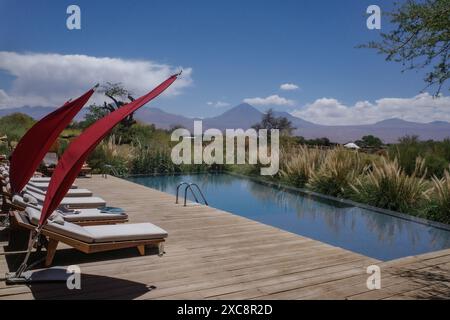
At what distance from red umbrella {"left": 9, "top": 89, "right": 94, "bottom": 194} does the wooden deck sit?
101 centimetres

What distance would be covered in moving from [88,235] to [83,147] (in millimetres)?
1364

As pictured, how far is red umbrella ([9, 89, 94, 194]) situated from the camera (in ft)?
12.1

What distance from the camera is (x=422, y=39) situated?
446 cm

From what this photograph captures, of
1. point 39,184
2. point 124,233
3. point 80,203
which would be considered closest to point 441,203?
point 124,233

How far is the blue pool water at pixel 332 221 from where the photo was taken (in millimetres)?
6402

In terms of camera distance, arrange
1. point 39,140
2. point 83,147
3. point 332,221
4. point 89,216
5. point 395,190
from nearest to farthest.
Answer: point 83,147 < point 39,140 < point 89,216 < point 332,221 < point 395,190

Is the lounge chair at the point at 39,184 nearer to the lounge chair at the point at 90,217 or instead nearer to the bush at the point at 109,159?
the lounge chair at the point at 90,217

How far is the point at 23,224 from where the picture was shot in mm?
4125

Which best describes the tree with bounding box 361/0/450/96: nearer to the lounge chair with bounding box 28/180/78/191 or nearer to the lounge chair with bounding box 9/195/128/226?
A: the lounge chair with bounding box 9/195/128/226

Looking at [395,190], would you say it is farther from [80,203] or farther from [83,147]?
[83,147]
